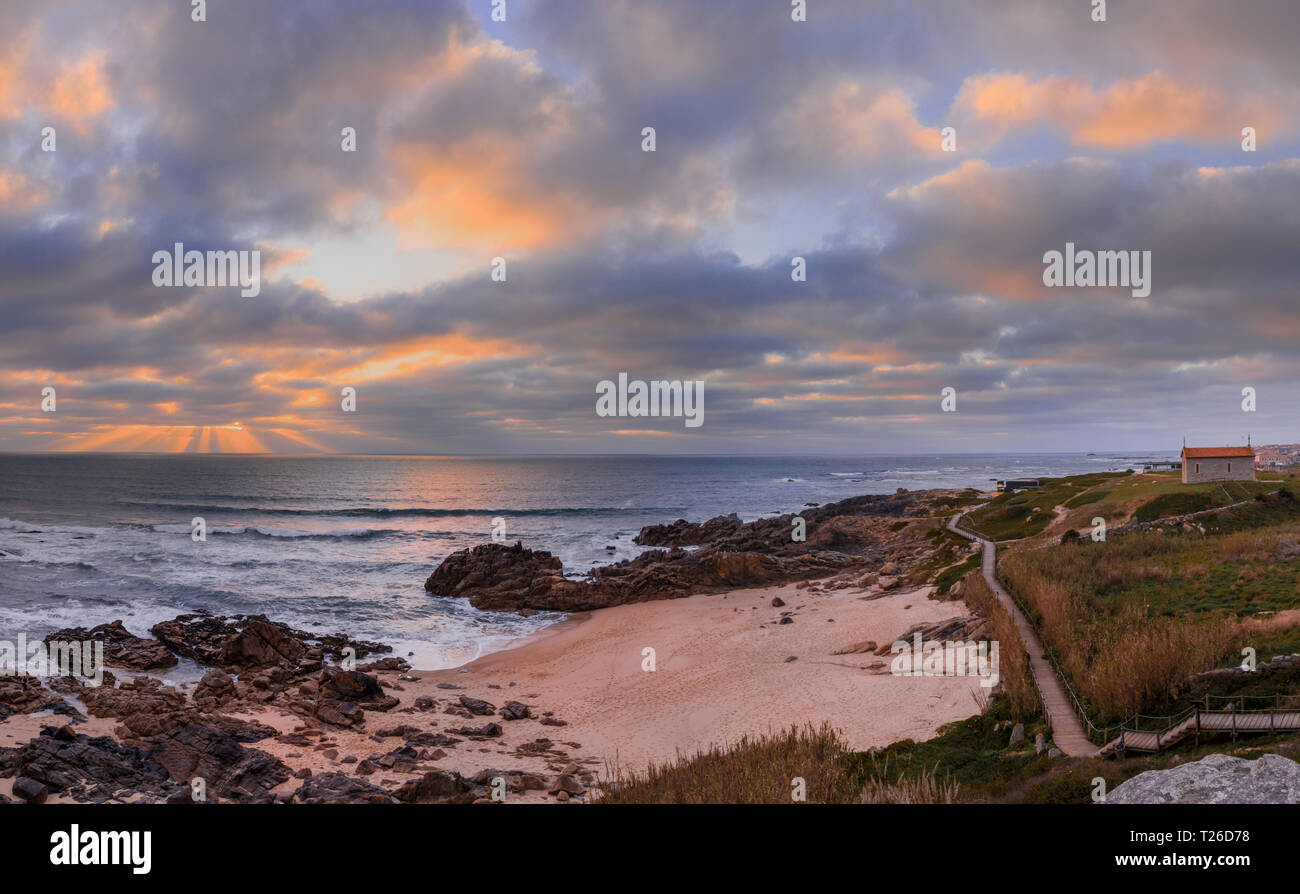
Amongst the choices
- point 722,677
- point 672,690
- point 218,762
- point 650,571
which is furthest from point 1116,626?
point 650,571

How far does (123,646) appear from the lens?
2836cm

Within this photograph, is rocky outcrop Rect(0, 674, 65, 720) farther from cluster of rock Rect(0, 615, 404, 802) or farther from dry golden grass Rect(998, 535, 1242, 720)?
dry golden grass Rect(998, 535, 1242, 720)

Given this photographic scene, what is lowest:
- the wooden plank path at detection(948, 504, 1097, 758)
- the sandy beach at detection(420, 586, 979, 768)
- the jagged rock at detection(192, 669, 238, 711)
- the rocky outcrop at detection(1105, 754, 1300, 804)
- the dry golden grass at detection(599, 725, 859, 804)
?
the sandy beach at detection(420, 586, 979, 768)

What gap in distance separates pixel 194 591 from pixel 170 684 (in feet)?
59.7

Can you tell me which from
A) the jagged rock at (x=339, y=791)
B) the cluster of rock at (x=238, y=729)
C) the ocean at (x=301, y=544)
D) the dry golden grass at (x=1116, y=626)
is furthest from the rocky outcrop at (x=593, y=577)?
the jagged rock at (x=339, y=791)

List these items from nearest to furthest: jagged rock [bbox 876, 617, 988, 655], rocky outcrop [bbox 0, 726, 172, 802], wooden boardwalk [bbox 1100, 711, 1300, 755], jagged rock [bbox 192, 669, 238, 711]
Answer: wooden boardwalk [bbox 1100, 711, 1300, 755] < rocky outcrop [bbox 0, 726, 172, 802] < jagged rock [bbox 192, 669, 238, 711] < jagged rock [bbox 876, 617, 988, 655]

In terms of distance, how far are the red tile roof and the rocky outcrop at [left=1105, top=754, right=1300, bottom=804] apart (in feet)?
176

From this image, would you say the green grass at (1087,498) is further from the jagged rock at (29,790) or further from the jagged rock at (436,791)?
the jagged rock at (29,790)

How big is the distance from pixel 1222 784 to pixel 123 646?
3634cm

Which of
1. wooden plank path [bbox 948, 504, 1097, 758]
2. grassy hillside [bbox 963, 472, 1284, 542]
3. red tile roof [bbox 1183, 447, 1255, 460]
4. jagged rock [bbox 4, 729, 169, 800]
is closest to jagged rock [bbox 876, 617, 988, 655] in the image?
wooden plank path [bbox 948, 504, 1097, 758]

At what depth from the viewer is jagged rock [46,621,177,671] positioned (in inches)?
1062

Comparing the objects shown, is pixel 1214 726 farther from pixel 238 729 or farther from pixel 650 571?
pixel 650 571

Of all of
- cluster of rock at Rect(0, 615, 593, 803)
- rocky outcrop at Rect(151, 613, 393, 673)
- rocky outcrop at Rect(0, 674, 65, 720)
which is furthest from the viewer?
rocky outcrop at Rect(151, 613, 393, 673)
